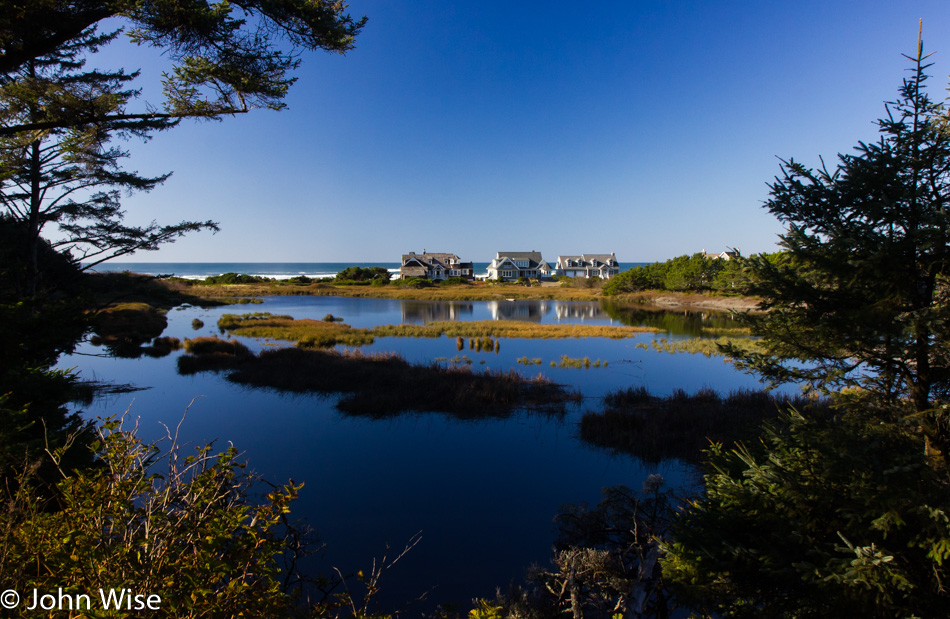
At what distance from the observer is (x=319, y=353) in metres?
22.0

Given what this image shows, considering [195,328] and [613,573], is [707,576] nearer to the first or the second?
[613,573]

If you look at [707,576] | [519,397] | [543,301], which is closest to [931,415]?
[707,576]

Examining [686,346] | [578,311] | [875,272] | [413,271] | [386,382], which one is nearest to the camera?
[875,272]

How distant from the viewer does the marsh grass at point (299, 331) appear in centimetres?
2666

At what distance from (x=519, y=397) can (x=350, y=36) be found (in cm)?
1277

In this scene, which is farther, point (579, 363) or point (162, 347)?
point (162, 347)

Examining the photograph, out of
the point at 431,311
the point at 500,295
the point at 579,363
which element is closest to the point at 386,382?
the point at 579,363

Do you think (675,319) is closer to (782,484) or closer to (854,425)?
(854,425)

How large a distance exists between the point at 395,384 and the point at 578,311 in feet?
118

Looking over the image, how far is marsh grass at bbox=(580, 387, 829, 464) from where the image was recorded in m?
11.6

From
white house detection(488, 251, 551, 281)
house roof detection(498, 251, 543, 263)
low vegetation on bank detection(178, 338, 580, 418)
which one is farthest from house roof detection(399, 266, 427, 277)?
A: low vegetation on bank detection(178, 338, 580, 418)

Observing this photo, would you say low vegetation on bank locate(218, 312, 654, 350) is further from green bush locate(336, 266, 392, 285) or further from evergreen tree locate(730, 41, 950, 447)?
green bush locate(336, 266, 392, 285)

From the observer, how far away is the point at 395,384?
55.6 ft

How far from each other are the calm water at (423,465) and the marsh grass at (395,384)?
795 millimetres
